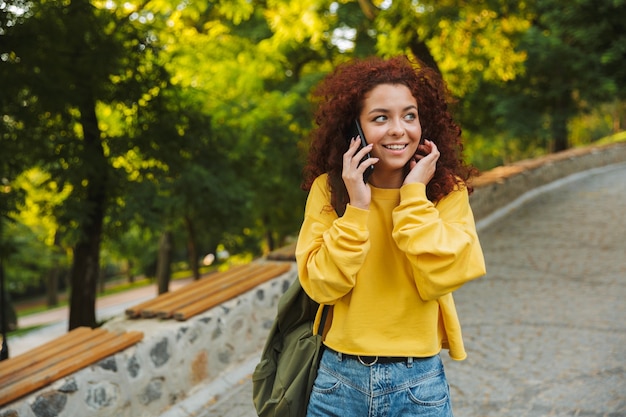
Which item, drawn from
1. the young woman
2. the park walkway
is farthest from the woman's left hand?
the park walkway

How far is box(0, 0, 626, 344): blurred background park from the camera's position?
8367 millimetres

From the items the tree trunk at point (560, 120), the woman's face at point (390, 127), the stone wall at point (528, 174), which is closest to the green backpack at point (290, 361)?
the woman's face at point (390, 127)

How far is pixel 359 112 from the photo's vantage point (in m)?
1.84

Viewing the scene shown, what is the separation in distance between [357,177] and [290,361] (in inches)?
25.3

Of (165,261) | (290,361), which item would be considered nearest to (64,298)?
(165,261)

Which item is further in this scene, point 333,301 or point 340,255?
point 333,301

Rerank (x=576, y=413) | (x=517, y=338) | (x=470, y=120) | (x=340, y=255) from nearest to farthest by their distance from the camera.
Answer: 1. (x=340, y=255)
2. (x=576, y=413)
3. (x=517, y=338)
4. (x=470, y=120)

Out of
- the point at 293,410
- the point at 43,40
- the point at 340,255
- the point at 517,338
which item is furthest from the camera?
the point at 43,40

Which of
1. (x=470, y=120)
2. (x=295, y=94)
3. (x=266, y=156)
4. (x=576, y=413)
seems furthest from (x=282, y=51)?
(x=576, y=413)

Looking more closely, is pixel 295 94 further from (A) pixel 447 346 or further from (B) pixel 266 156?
(A) pixel 447 346

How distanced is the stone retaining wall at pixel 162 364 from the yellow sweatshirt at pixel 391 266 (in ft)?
6.28

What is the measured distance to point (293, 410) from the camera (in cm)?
183

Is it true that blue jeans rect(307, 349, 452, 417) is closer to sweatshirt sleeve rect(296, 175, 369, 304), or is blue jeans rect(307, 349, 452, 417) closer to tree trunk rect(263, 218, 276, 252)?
sweatshirt sleeve rect(296, 175, 369, 304)

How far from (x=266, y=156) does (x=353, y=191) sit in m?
13.0
